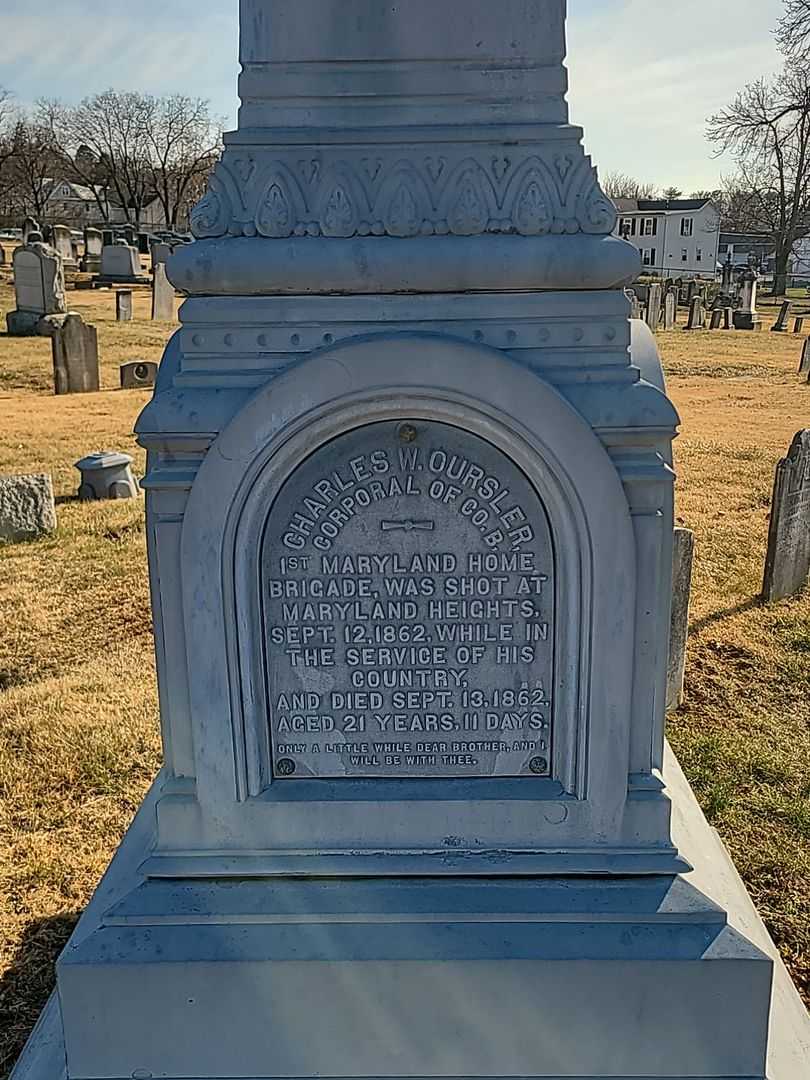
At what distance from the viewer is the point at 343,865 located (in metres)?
2.26

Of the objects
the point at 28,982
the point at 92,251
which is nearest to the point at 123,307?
the point at 28,982

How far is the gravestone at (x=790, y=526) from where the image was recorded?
18.4 ft

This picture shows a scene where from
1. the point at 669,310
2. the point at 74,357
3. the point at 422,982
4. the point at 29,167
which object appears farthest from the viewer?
the point at 29,167

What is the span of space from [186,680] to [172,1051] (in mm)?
875

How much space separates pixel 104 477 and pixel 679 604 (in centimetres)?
532

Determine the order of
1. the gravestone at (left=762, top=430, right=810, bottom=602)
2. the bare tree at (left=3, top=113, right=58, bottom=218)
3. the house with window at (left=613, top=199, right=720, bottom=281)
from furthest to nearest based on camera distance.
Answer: the house with window at (left=613, top=199, right=720, bottom=281) < the bare tree at (left=3, top=113, right=58, bottom=218) < the gravestone at (left=762, top=430, right=810, bottom=602)

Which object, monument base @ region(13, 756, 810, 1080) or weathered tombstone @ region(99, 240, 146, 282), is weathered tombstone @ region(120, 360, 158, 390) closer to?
monument base @ region(13, 756, 810, 1080)

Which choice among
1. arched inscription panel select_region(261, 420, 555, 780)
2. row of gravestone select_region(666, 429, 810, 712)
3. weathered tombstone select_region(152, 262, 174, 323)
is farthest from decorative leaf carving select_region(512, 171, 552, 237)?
weathered tombstone select_region(152, 262, 174, 323)

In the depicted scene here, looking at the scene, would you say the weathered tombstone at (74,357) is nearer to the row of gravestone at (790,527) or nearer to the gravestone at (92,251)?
the row of gravestone at (790,527)

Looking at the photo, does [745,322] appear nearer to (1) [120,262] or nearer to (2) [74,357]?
(1) [120,262]

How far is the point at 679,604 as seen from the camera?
13.7 ft

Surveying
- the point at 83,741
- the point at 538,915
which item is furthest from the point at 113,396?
the point at 538,915

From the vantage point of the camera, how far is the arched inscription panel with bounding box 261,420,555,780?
2117mm

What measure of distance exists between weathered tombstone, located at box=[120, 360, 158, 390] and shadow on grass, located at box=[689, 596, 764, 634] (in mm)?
9868
